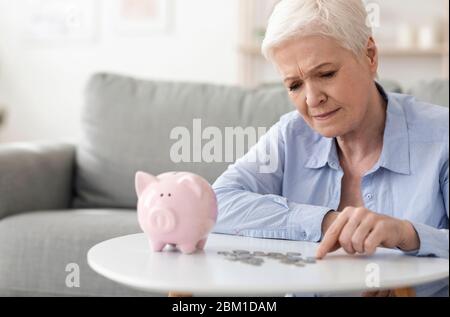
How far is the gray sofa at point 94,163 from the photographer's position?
1.16 meters

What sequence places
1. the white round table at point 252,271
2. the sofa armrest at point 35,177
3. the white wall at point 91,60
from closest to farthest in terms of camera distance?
1. the white round table at point 252,271
2. the sofa armrest at point 35,177
3. the white wall at point 91,60

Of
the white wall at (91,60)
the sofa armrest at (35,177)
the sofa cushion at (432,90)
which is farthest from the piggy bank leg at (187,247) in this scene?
the white wall at (91,60)

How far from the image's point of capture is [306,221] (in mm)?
719

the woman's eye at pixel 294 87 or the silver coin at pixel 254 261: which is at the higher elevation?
the woman's eye at pixel 294 87

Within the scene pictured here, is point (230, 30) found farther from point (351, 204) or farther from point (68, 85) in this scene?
point (351, 204)

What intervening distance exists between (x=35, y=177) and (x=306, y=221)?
95 centimetres

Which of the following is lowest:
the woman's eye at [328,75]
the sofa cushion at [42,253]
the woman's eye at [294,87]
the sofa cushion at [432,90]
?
the sofa cushion at [42,253]

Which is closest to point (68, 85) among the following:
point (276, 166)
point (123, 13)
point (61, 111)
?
point (61, 111)

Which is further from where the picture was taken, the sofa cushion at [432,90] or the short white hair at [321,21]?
the sofa cushion at [432,90]

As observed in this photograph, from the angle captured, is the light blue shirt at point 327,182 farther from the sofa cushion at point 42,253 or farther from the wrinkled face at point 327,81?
the sofa cushion at point 42,253

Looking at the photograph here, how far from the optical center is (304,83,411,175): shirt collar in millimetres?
727

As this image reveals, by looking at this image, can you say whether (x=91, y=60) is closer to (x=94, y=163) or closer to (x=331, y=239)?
(x=94, y=163)

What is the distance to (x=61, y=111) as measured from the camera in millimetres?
3084
